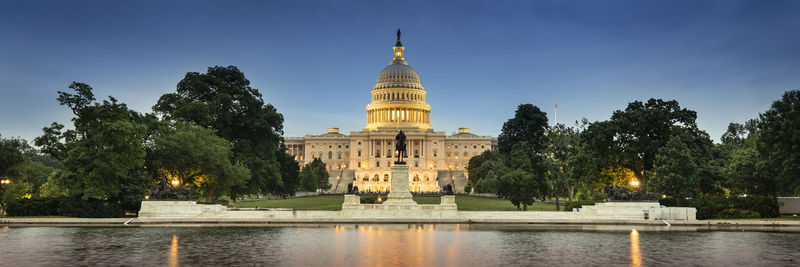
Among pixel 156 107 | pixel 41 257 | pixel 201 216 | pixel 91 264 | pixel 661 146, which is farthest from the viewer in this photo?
pixel 156 107

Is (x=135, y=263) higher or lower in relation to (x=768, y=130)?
lower

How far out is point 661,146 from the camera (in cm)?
4588

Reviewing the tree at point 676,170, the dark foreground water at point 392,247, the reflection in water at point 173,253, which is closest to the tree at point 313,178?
the tree at point 676,170

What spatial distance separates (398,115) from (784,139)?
148 metres

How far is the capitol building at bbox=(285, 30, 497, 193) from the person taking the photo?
568 ft

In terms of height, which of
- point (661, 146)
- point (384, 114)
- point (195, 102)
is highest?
point (384, 114)

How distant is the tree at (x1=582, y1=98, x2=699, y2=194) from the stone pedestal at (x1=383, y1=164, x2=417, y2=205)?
1381cm

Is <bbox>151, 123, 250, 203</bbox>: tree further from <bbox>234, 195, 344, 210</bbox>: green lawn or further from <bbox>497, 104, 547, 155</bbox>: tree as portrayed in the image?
<bbox>497, 104, 547, 155</bbox>: tree

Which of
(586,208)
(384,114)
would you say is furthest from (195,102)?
(384,114)

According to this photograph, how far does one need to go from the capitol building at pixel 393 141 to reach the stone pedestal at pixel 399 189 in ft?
392

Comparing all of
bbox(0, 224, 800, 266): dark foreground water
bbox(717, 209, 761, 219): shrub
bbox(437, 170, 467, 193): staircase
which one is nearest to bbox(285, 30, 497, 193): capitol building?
Answer: bbox(437, 170, 467, 193): staircase

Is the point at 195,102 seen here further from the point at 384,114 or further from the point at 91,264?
the point at 384,114

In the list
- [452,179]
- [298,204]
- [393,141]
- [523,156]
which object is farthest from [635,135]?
[393,141]

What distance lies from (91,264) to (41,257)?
8.39 feet
